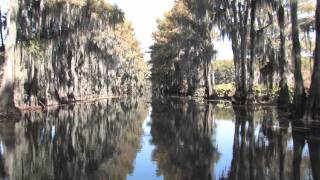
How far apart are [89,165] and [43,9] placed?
90.4ft

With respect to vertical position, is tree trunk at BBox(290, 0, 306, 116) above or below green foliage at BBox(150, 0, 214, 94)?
below

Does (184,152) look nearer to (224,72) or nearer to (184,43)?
(184,43)

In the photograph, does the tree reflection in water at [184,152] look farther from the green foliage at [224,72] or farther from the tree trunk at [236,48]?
the green foliage at [224,72]

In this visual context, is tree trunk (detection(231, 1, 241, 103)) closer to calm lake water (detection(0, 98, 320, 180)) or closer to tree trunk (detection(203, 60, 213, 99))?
tree trunk (detection(203, 60, 213, 99))

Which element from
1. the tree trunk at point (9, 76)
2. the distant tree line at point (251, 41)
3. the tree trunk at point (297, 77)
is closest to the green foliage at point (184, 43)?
the distant tree line at point (251, 41)

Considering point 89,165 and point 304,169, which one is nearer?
point 304,169

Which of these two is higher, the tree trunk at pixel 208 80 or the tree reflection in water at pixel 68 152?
the tree trunk at pixel 208 80

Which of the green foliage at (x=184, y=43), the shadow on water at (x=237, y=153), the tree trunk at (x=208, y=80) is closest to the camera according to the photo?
the shadow on water at (x=237, y=153)

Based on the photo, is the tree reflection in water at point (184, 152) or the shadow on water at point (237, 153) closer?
the shadow on water at point (237, 153)

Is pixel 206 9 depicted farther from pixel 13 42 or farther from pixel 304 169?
pixel 304 169

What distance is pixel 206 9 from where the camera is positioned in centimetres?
4334

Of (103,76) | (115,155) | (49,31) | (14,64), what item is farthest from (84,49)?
(115,155)

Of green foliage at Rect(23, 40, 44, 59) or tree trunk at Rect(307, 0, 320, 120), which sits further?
green foliage at Rect(23, 40, 44, 59)

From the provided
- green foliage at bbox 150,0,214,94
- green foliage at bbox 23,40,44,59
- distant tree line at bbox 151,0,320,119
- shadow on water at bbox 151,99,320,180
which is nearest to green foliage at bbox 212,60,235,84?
green foliage at bbox 150,0,214,94
